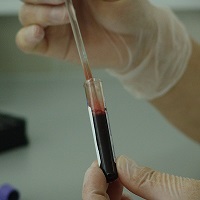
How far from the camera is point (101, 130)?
20.8 inches

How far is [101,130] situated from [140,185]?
94 mm

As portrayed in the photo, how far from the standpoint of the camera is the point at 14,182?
3.14 ft

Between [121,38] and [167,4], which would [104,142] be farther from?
[167,4]

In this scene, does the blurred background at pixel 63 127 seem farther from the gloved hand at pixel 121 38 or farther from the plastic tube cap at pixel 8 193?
the gloved hand at pixel 121 38

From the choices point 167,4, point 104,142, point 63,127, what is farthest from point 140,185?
point 167,4

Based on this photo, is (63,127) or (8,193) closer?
(8,193)

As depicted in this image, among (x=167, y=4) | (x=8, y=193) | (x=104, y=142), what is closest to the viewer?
(x=104, y=142)

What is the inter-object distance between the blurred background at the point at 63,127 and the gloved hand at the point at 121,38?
197 millimetres

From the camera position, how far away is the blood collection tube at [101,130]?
20.8 inches

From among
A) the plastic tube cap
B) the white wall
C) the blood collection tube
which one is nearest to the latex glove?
the blood collection tube

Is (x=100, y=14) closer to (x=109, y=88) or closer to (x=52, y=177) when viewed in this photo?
(x=52, y=177)

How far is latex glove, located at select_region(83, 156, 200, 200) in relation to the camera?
0.53 m

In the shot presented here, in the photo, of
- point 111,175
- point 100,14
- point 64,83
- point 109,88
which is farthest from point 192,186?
point 64,83

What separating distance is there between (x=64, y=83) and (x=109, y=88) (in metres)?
0.22
